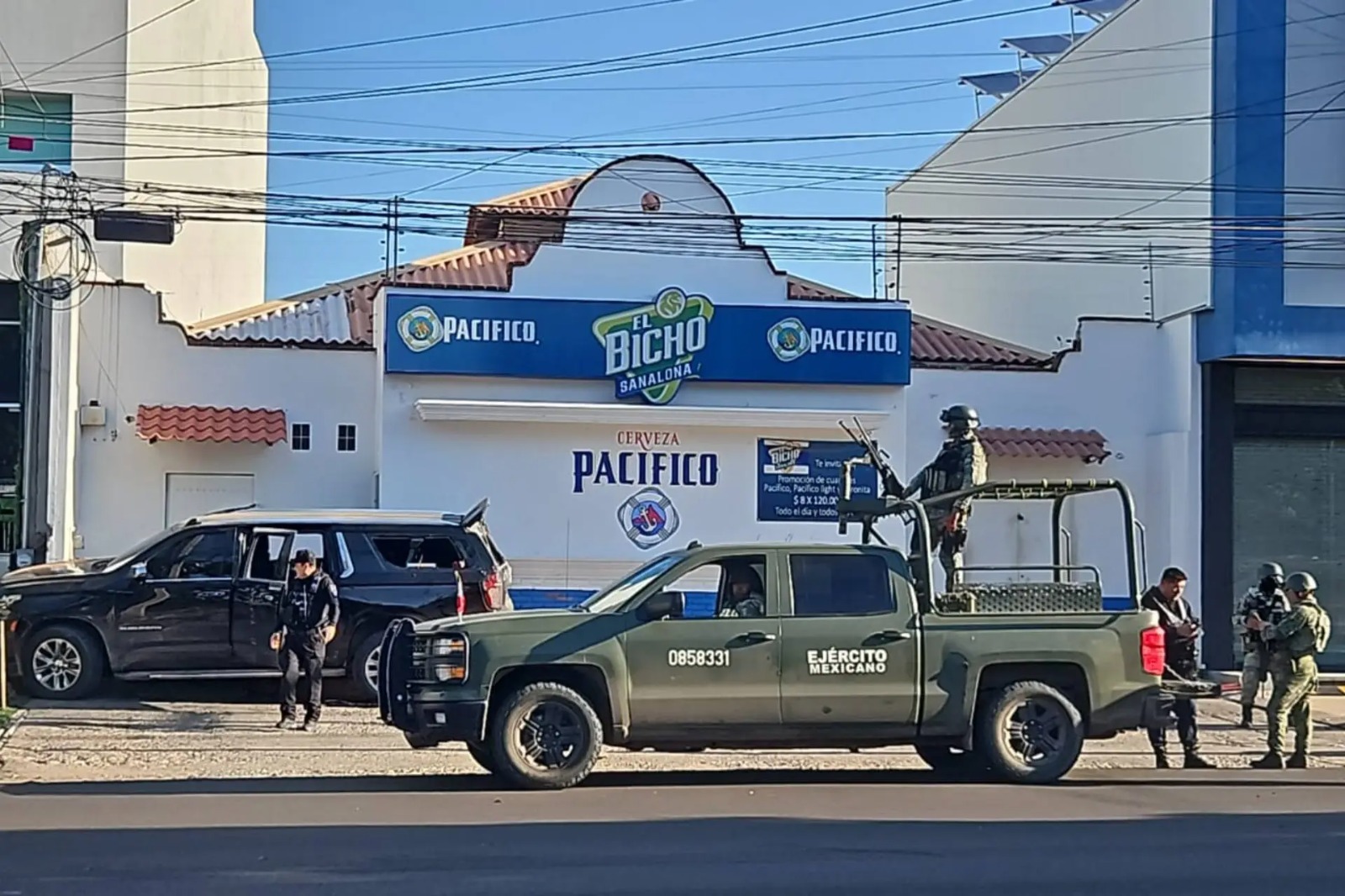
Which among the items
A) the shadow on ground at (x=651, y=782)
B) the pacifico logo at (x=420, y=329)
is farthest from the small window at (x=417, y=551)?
the pacifico logo at (x=420, y=329)

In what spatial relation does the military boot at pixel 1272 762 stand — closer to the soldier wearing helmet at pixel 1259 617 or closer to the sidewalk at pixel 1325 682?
the soldier wearing helmet at pixel 1259 617

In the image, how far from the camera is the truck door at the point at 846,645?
38.6ft

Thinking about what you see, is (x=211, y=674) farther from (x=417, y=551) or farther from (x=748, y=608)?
(x=748, y=608)

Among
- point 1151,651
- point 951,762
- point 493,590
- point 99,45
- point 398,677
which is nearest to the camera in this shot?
point 398,677

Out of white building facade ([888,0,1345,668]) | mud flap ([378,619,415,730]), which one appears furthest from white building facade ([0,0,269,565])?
white building facade ([888,0,1345,668])

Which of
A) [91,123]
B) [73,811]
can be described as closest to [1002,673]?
[73,811]

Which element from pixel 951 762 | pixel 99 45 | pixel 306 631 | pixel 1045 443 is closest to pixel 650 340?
pixel 1045 443

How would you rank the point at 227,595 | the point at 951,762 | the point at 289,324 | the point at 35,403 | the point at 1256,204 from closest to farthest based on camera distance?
the point at 951,762, the point at 227,595, the point at 35,403, the point at 1256,204, the point at 289,324

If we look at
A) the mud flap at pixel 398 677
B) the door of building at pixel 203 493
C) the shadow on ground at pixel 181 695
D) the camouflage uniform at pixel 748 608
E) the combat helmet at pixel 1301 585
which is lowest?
the shadow on ground at pixel 181 695

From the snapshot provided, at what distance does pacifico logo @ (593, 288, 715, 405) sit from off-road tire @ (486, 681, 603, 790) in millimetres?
9978

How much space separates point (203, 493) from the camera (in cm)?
2142

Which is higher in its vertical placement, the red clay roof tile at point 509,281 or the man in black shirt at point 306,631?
the red clay roof tile at point 509,281

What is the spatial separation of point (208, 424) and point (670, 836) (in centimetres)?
1280

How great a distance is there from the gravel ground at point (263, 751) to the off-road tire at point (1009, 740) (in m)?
1.36
